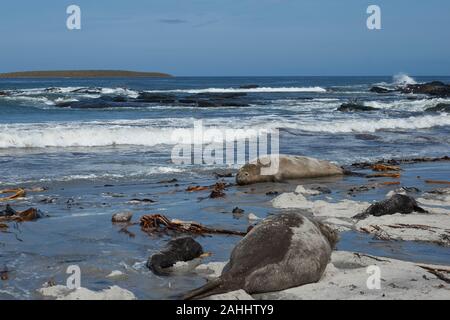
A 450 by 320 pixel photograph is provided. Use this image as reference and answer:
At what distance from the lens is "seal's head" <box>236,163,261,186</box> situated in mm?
10828

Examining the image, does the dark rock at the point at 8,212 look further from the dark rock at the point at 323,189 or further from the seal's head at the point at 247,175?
the dark rock at the point at 323,189

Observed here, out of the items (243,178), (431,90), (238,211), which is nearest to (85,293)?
(238,211)

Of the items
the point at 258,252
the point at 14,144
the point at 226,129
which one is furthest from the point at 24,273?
the point at 226,129

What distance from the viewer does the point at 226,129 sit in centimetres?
2117

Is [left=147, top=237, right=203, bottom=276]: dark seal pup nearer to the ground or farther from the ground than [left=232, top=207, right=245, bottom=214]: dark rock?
farther from the ground

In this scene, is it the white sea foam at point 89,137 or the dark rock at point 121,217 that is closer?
the dark rock at point 121,217

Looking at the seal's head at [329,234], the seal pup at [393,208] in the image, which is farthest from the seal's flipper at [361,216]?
the seal's head at [329,234]

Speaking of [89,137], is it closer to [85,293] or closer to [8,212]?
[8,212]

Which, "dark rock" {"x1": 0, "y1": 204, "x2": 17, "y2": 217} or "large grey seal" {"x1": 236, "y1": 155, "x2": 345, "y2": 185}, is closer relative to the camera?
"dark rock" {"x1": 0, "y1": 204, "x2": 17, "y2": 217}

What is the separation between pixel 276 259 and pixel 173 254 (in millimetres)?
1254

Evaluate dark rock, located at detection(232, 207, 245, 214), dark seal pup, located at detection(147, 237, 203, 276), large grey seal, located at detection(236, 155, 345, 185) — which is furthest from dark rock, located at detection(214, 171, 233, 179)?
dark seal pup, located at detection(147, 237, 203, 276)

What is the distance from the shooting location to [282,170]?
37.0ft

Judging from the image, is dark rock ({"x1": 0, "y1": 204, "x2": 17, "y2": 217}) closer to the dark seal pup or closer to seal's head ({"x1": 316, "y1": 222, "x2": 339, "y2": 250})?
the dark seal pup

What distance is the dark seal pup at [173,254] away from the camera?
19.0 feet
